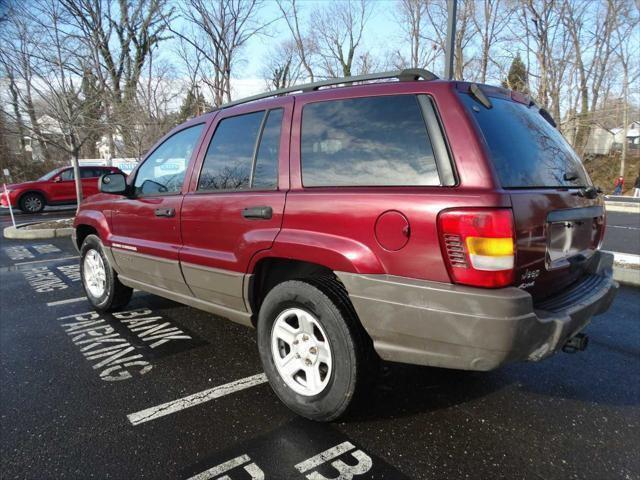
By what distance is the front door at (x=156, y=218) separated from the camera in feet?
11.1

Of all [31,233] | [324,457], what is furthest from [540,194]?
[31,233]

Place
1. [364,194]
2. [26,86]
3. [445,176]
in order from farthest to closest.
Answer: [26,86]
[364,194]
[445,176]

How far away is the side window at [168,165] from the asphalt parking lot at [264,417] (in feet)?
4.37

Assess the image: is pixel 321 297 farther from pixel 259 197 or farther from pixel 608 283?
pixel 608 283

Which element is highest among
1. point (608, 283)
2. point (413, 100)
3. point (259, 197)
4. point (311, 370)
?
point (413, 100)

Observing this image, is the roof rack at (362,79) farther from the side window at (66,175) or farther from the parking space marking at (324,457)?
the side window at (66,175)

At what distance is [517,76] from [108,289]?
25695 millimetres

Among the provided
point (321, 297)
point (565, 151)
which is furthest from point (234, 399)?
point (565, 151)

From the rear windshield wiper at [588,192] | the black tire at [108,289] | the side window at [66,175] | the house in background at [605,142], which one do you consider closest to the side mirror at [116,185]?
the black tire at [108,289]

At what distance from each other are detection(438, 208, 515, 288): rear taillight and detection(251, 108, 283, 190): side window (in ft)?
3.88

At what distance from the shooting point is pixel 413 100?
223 centimetres

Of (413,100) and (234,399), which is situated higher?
(413,100)

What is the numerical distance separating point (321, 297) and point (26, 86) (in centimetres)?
1086

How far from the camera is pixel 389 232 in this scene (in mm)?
2102
